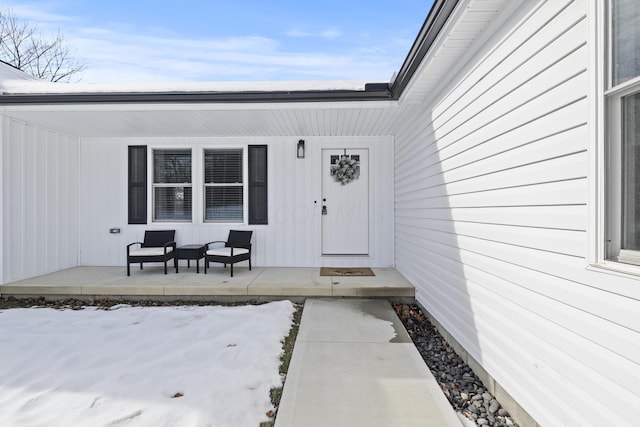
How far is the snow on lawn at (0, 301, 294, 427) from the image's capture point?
1995 mm

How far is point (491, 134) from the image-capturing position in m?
2.35

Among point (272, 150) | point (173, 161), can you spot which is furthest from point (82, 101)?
point (272, 150)

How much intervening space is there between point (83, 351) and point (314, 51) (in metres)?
8.67

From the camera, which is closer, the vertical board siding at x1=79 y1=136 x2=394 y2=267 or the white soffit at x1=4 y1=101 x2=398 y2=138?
the white soffit at x1=4 y1=101 x2=398 y2=138

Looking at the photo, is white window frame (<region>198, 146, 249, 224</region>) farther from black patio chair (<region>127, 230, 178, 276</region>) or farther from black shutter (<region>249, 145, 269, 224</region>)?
black patio chair (<region>127, 230, 178, 276</region>)

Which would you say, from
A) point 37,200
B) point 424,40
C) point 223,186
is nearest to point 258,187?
point 223,186

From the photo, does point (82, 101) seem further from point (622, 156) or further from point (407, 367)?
point (622, 156)

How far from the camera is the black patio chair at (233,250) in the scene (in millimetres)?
5016

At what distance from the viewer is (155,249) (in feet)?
17.0

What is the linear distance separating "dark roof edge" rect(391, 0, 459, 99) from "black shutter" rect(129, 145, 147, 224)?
4.66 metres

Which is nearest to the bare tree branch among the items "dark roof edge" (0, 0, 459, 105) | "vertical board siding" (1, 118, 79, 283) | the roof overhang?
"vertical board siding" (1, 118, 79, 283)

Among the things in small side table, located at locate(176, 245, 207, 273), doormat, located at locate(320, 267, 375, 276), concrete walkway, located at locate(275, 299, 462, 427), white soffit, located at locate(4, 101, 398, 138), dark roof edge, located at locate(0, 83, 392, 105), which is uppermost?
dark roof edge, located at locate(0, 83, 392, 105)

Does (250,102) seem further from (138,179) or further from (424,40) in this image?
(138,179)

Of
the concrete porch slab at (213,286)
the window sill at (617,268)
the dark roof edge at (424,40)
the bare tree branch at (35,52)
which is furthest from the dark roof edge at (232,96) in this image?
the bare tree branch at (35,52)
